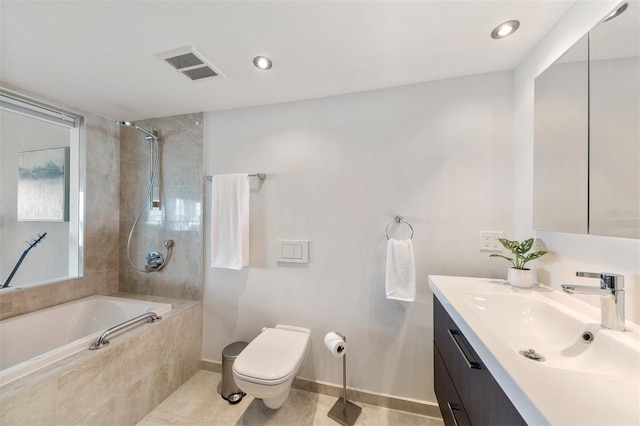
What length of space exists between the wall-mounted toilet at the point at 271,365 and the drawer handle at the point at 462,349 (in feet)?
2.87

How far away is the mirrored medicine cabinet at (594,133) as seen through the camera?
2.50 ft

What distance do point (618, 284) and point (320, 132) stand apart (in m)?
1.63

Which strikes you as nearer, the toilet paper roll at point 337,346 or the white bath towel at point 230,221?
the toilet paper roll at point 337,346

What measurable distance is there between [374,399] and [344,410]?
232mm

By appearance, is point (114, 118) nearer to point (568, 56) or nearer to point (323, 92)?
point (323, 92)

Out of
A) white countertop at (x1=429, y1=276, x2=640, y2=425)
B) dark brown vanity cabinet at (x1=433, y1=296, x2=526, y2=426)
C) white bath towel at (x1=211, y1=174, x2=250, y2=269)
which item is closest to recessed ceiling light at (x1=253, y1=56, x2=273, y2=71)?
white bath towel at (x1=211, y1=174, x2=250, y2=269)

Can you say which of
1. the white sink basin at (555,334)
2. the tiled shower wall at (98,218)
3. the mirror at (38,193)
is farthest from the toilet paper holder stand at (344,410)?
the mirror at (38,193)

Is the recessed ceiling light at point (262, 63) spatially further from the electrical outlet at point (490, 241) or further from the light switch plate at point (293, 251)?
the electrical outlet at point (490, 241)

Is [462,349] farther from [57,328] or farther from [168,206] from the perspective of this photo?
[57,328]

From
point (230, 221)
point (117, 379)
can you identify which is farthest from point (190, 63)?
point (117, 379)

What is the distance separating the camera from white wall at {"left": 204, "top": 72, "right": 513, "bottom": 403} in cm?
150

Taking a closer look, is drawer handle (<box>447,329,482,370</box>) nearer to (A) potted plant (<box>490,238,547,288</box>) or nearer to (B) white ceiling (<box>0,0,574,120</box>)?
(A) potted plant (<box>490,238,547,288</box>)

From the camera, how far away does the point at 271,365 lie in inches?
52.8

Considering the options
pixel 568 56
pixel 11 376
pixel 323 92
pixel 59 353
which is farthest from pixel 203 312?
pixel 568 56
